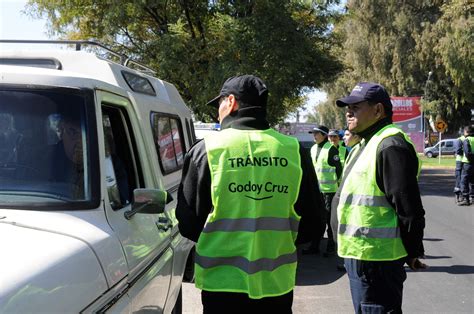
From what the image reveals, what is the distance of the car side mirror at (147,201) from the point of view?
2.74 metres

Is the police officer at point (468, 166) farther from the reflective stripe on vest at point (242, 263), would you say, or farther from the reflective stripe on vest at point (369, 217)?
the reflective stripe on vest at point (242, 263)

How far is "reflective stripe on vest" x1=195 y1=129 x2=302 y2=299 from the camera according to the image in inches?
104

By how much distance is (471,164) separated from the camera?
13.6m

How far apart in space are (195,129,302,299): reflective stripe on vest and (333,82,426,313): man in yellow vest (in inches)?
30.6

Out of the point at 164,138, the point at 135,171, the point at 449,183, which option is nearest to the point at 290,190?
the point at 135,171

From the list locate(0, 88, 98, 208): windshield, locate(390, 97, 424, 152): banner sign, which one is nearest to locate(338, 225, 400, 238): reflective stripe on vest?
locate(0, 88, 98, 208): windshield

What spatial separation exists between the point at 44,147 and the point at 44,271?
1.00 metres

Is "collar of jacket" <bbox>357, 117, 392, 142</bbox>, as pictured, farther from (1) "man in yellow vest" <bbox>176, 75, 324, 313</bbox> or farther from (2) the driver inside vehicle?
(2) the driver inside vehicle

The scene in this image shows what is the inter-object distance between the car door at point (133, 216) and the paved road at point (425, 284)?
7.94 feet

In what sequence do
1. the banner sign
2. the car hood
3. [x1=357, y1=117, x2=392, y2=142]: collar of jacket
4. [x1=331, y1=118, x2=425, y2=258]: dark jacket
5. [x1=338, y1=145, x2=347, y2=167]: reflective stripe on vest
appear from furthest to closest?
1. the banner sign
2. [x1=338, y1=145, x2=347, y2=167]: reflective stripe on vest
3. [x1=357, y1=117, x2=392, y2=142]: collar of jacket
4. [x1=331, y1=118, x2=425, y2=258]: dark jacket
5. the car hood

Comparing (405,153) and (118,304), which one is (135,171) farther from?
(405,153)

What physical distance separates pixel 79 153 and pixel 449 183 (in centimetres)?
2113

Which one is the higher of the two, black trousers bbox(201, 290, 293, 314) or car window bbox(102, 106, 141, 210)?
car window bbox(102, 106, 141, 210)

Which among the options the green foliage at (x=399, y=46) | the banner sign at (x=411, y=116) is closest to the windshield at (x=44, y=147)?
the green foliage at (x=399, y=46)
